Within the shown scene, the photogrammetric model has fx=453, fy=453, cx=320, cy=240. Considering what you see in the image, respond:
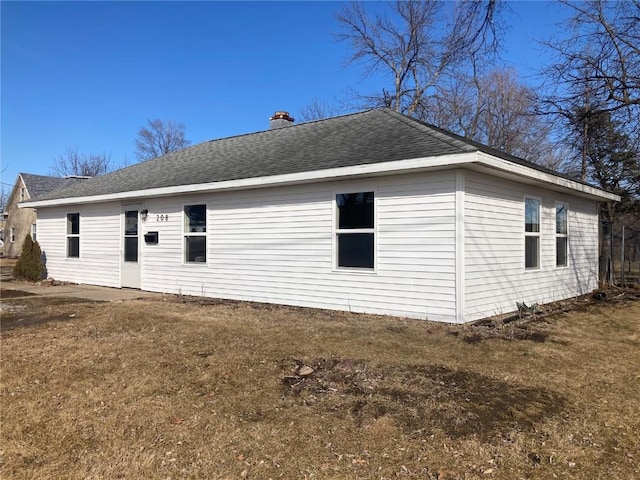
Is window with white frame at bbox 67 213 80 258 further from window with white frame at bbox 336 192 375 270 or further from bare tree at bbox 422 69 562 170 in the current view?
bare tree at bbox 422 69 562 170

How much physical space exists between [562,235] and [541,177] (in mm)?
2767

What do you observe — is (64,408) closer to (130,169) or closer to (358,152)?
(358,152)

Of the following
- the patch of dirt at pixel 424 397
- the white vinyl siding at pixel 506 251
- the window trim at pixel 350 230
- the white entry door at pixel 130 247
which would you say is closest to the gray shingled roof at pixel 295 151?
the window trim at pixel 350 230

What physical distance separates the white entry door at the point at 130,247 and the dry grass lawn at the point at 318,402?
16.9 feet

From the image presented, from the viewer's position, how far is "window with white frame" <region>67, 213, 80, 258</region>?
1379 centimetres

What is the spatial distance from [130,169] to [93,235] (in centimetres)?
265

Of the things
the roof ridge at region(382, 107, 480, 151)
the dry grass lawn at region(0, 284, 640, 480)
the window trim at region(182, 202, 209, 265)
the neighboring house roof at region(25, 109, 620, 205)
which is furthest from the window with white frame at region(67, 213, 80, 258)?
the roof ridge at region(382, 107, 480, 151)

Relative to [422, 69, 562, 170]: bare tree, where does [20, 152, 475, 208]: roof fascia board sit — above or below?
below

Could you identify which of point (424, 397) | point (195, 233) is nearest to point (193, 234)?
point (195, 233)

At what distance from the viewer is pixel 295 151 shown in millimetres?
10000

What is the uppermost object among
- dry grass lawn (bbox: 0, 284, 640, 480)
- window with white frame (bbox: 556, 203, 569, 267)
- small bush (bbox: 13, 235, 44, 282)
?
window with white frame (bbox: 556, 203, 569, 267)

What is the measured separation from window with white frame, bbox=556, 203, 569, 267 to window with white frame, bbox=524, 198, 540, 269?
1.22 m

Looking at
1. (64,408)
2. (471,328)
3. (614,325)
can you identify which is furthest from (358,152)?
(64,408)

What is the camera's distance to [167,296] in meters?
10.6
